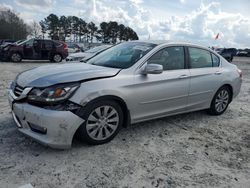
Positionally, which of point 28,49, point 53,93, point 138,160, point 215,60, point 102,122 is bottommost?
point 138,160

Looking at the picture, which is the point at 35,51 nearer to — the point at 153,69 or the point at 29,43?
the point at 29,43

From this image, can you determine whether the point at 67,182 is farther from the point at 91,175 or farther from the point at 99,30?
the point at 99,30

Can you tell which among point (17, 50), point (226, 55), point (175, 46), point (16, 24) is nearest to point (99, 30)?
point (16, 24)

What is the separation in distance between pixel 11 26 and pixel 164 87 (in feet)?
169

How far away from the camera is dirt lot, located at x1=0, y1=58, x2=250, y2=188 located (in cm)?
297

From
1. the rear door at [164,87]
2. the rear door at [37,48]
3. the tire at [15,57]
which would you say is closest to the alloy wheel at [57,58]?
the rear door at [37,48]

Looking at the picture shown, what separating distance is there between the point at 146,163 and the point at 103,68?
5.04ft

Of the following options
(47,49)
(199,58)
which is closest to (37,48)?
(47,49)

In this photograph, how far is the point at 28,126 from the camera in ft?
11.3

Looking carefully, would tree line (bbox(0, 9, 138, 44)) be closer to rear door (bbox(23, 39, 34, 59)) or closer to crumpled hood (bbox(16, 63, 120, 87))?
rear door (bbox(23, 39, 34, 59))

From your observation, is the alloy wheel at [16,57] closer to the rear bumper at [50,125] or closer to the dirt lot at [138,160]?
the dirt lot at [138,160]

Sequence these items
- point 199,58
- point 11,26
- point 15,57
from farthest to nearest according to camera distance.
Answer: point 11,26 → point 15,57 → point 199,58

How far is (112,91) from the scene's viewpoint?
11.9 ft

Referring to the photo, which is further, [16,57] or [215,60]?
[16,57]
